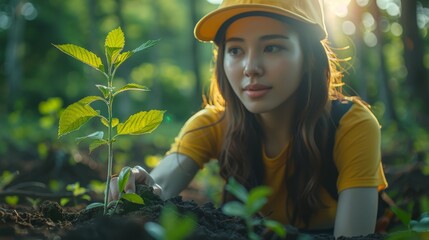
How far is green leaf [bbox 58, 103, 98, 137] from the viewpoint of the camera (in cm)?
157

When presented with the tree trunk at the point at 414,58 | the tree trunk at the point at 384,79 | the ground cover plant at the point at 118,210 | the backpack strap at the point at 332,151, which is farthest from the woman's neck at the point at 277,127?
the tree trunk at the point at 384,79

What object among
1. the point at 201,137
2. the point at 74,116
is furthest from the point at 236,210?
the point at 201,137

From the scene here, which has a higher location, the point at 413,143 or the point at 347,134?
the point at 347,134

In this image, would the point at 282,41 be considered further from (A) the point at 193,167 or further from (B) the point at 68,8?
(B) the point at 68,8

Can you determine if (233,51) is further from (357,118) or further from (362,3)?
(362,3)

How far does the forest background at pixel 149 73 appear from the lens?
524 centimetres

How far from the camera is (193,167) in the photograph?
3.12m

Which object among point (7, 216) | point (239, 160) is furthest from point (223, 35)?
point (7, 216)

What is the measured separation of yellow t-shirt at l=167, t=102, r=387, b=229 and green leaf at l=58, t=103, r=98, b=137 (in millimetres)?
1380

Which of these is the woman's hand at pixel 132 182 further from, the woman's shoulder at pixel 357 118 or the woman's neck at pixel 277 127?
the woman's shoulder at pixel 357 118

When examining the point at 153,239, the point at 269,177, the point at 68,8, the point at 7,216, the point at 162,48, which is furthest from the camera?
the point at 162,48

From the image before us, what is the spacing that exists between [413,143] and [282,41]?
5507 millimetres

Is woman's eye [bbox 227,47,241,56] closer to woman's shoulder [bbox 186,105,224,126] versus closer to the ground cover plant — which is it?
woman's shoulder [bbox 186,105,224,126]

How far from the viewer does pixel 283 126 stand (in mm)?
2904
